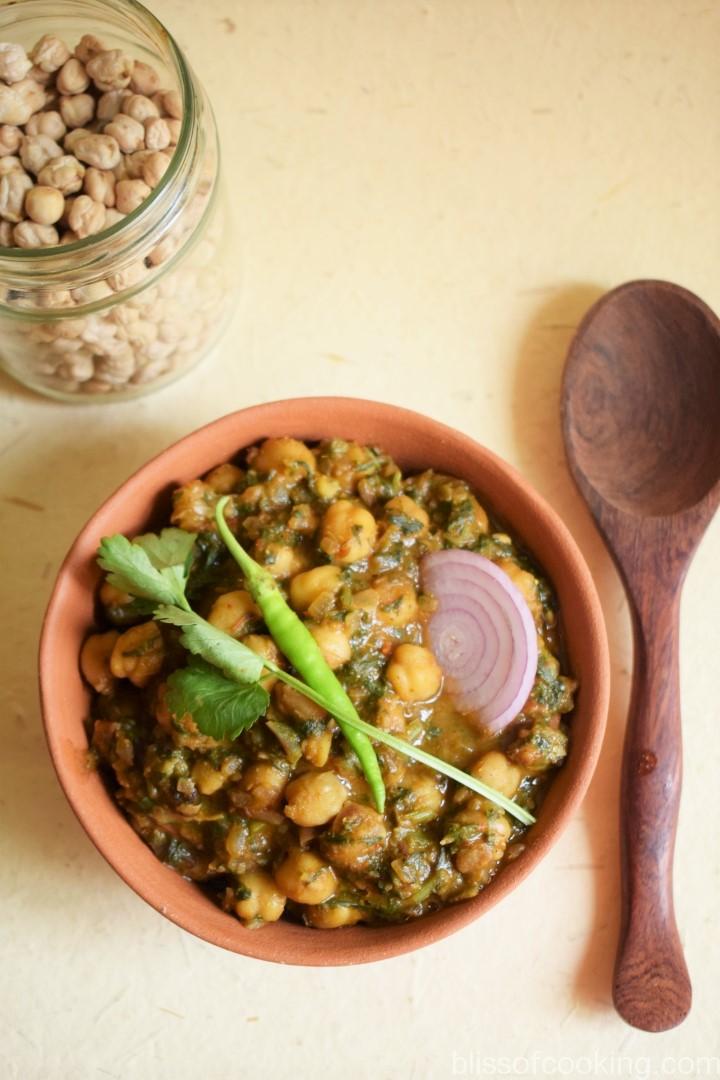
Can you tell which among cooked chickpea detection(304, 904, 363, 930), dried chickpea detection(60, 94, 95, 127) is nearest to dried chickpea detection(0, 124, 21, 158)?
dried chickpea detection(60, 94, 95, 127)

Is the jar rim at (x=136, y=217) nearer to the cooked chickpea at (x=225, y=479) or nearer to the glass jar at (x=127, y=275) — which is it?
the glass jar at (x=127, y=275)

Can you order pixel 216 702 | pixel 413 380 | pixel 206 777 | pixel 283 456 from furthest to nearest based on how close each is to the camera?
pixel 413 380, pixel 283 456, pixel 206 777, pixel 216 702


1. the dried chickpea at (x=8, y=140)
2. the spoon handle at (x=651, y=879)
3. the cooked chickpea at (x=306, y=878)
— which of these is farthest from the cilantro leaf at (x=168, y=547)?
the spoon handle at (x=651, y=879)

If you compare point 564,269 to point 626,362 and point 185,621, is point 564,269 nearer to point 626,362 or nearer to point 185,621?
point 626,362

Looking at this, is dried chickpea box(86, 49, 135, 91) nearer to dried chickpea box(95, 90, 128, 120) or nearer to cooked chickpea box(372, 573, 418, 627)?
dried chickpea box(95, 90, 128, 120)

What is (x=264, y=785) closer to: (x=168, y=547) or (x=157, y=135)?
(x=168, y=547)

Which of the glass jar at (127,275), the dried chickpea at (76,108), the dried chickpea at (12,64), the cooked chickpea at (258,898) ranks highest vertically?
the dried chickpea at (12,64)

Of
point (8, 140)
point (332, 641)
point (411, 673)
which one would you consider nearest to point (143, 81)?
point (8, 140)

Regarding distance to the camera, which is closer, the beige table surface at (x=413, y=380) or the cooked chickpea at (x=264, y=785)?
the cooked chickpea at (x=264, y=785)
